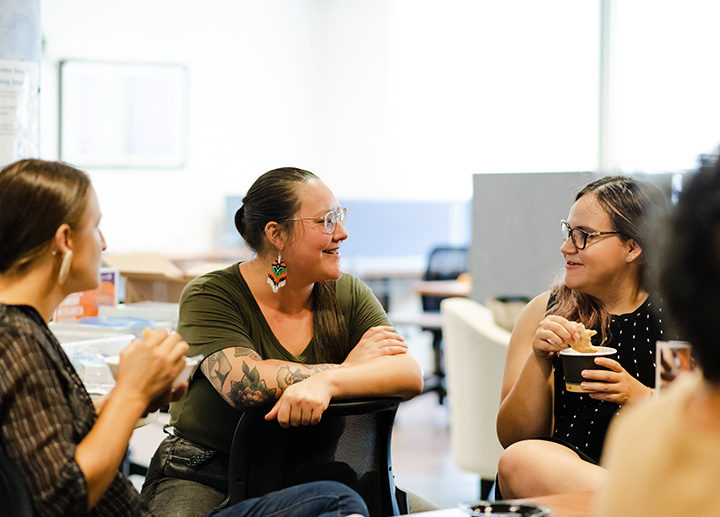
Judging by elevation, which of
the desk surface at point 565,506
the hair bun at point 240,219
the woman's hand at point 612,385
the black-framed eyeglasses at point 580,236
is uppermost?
the hair bun at point 240,219

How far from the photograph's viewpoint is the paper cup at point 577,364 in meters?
1.82

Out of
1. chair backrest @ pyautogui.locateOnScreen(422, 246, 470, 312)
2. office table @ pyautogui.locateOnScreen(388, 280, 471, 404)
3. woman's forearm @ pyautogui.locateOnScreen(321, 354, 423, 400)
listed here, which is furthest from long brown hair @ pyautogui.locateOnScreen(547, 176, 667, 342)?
chair backrest @ pyautogui.locateOnScreen(422, 246, 470, 312)

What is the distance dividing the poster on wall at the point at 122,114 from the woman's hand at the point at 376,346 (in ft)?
16.5

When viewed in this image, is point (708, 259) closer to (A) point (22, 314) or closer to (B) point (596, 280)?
(A) point (22, 314)

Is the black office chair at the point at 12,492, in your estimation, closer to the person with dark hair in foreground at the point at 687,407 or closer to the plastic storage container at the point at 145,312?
the person with dark hair in foreground at the point at 687,407

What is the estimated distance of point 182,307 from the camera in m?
2.12

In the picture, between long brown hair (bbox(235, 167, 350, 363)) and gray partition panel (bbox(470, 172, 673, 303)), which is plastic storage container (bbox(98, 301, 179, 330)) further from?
gray partition panel (bbox(470, 172, 673, 303))

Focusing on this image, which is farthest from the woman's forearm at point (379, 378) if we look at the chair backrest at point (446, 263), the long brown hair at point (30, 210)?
the chair backrest at point (446, 263)

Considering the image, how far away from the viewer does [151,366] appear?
4.61 ft

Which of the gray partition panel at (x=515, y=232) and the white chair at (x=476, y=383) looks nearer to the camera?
the white chair at (x=476, y=383)

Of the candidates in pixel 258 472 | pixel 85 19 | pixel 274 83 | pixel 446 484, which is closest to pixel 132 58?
pixel 85 19

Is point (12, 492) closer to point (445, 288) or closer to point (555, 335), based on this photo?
point (555, 335)

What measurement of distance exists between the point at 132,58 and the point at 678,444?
22.5 ft

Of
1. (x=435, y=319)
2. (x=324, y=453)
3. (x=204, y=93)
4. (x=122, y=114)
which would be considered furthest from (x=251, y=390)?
(x=204, y=93)
